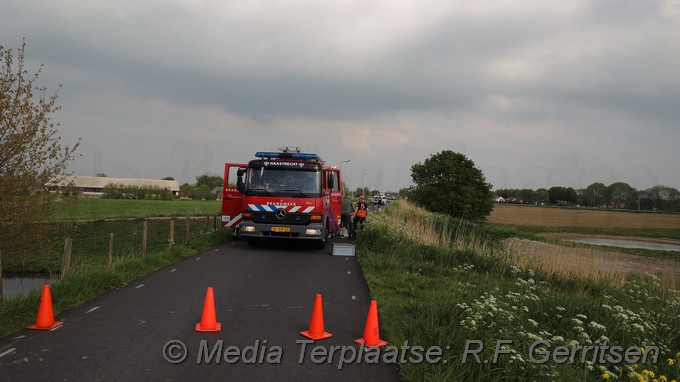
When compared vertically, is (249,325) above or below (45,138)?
below

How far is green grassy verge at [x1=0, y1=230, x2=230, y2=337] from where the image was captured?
21.4 ft

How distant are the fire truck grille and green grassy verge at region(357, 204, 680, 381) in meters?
2.73

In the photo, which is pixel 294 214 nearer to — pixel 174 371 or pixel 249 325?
pixel 249 325

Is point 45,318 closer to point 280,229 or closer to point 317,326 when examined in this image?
point 317,326

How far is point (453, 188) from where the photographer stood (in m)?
62.6

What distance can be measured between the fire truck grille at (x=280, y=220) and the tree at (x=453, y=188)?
4853 cm

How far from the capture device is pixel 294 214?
14586 mm

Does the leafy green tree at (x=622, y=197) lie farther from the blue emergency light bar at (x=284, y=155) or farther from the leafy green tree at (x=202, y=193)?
the blue emergency light bar at (x=284, y=155)

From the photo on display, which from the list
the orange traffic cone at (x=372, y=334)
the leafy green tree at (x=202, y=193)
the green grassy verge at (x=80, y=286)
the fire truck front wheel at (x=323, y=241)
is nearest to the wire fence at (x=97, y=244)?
the green grassy verge at (x=80, y=286)

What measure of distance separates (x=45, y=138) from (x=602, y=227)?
66.8 metres

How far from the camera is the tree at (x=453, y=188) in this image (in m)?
61.1

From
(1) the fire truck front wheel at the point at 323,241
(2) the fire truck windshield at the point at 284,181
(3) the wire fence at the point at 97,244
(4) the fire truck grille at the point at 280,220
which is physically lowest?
(3) the wire fence at the point at 97,244

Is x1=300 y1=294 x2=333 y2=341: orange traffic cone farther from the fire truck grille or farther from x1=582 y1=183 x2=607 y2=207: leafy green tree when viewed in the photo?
x1=582 y1=183 x2=607 y2=207: leafy green tree

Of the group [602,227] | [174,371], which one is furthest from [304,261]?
[602,227]
